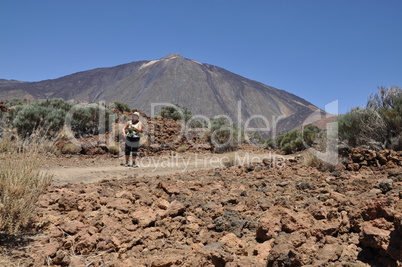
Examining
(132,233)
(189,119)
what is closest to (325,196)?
(132,233)

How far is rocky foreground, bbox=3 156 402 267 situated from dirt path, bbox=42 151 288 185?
298 centimetres

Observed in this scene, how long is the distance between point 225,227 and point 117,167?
22.2 feet

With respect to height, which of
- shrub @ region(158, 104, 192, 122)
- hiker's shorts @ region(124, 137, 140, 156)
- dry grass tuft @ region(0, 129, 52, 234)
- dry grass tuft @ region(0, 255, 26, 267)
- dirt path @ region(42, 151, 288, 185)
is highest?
shrub @ region(158, 104, 192, 122)

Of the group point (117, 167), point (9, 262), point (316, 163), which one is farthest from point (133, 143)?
point (9, 262)

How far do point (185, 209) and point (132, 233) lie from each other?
0.69 meters

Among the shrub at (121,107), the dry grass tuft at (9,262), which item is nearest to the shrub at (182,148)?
the shrub at (121,107)

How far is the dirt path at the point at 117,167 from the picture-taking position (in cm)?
688

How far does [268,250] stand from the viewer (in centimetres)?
224

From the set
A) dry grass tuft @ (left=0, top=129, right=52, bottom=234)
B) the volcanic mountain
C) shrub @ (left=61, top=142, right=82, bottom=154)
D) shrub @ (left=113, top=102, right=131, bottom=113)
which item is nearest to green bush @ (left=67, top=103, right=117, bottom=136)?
shrub @ (left=61, top=142, right=82, bottom=154)

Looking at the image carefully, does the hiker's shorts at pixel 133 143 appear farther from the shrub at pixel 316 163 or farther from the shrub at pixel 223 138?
the shrub at pixel 223 138

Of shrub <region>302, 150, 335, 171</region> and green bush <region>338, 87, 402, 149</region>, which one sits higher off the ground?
green bush <region>338, 87, 402, 149</region>

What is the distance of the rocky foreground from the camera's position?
6.77ft

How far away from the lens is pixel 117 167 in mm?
8891

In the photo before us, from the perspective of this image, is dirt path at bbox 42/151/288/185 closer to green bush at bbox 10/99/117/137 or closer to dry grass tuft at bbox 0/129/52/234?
dry grass tuft at bbox 0/129/52/234
